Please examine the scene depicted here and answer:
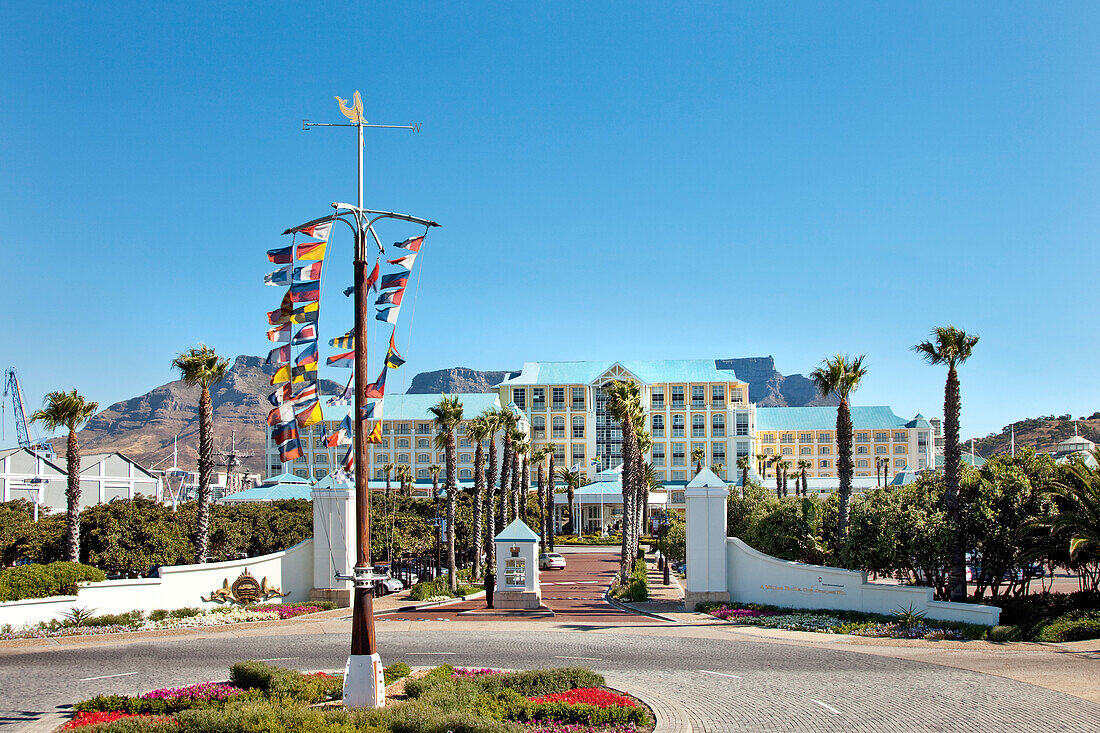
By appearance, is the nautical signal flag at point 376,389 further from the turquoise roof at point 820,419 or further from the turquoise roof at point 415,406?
the turquoise roof at point 820,419

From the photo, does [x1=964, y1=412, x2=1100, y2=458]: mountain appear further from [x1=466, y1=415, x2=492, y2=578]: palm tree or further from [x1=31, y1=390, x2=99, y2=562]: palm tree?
[x1=31, y1=390, x2=99, y2=562]: palm tree

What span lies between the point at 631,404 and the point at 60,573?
1028 inches

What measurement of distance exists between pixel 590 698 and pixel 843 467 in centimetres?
1804

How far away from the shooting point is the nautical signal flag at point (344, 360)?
46.3 feet

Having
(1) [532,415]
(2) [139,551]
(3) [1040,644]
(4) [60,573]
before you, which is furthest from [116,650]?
(1) [532,415]

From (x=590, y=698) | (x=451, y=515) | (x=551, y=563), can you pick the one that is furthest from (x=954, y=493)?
(x=551, y=563)

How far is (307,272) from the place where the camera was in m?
14.1

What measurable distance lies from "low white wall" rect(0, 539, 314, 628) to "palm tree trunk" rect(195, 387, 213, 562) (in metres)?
1.70

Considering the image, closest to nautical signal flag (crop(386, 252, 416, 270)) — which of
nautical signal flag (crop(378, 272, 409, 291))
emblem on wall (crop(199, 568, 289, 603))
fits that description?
nautical signal flag (crop(378, 272, 409, 291))

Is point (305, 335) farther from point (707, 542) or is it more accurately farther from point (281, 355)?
point (707, 542)

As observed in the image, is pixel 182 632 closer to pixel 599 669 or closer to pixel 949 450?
pixel 599 669

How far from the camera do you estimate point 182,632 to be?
23906 millimetres

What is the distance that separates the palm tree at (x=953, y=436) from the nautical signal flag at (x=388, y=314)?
16044 millimetres

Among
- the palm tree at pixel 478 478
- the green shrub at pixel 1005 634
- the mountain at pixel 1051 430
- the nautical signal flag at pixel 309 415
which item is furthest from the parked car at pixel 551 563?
the mountain at pixel 1051 430
